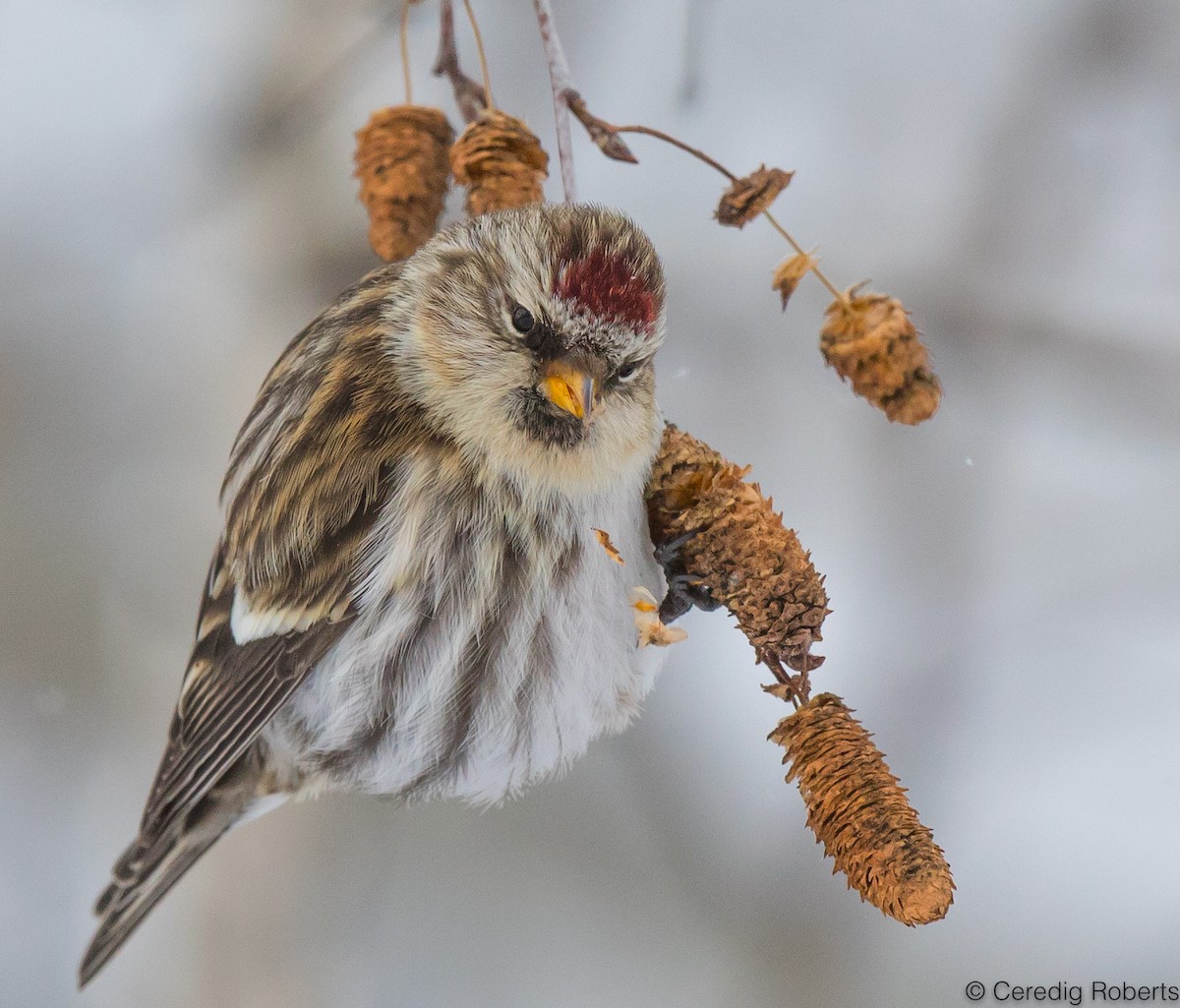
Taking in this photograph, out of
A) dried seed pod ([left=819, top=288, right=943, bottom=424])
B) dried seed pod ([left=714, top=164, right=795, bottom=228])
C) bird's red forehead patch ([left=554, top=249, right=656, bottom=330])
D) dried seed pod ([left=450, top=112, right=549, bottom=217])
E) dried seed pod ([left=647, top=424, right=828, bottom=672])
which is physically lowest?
dried seed pod ([left=647, top=424, right=828, bottom=672])

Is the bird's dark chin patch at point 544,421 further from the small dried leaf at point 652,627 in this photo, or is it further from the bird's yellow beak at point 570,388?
the small dried leaf at point 652,627

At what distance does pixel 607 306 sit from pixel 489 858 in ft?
4.40

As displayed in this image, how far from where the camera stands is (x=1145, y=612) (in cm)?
177

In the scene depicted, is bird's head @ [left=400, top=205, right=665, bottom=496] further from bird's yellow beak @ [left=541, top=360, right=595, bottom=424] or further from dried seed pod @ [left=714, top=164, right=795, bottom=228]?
dried seed pod @ [left=714, top=164, right=795, bottom=228]

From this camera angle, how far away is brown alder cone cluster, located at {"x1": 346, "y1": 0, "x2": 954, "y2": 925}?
2.52ft

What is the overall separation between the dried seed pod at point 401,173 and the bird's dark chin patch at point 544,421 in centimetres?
24

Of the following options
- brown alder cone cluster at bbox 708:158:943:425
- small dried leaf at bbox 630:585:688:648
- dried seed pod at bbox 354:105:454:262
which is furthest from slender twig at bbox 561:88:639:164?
small dried leaf at bbox 630:585:688:648

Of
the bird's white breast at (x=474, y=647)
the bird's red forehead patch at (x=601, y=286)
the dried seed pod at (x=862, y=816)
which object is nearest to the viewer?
the dried seed pod at (x=862, y=816)

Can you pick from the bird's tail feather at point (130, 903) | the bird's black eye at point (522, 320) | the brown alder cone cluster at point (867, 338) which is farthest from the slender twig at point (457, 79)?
the bird's tail feather at point (130, 903)

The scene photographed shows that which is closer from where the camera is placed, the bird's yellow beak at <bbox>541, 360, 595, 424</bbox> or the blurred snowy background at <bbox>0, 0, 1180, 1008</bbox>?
the bird's yellow beak at <bbox>541, 360, 595, 424</bbox>

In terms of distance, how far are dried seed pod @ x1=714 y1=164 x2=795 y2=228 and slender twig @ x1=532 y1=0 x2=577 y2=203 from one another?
155mm

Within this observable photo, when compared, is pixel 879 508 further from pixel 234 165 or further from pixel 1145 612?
pixel 234 165

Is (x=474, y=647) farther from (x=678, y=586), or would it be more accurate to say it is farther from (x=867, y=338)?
(x=867, y=338)

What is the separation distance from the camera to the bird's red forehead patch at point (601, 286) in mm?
973
